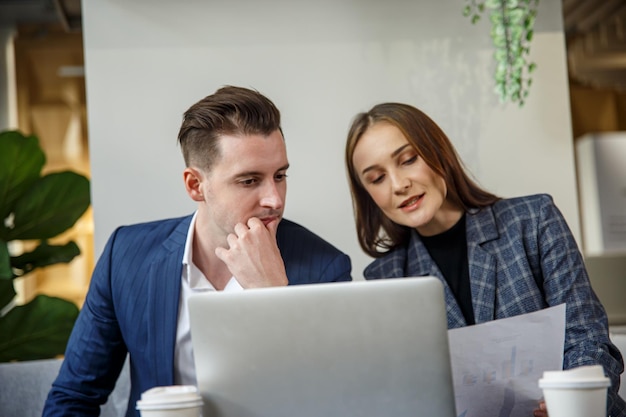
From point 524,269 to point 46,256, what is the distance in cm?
202

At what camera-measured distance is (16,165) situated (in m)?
3.21

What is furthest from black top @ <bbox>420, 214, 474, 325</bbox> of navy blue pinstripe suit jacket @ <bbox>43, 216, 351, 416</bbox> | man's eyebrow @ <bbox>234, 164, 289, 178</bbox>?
man's eyebrow @ <bbox>234, 164, 289, 178</bbox>

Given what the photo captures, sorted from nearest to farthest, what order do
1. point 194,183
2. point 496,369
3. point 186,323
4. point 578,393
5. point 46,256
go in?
point 578,393
point 496,369
point 186,323
point 194,183
point 46,256

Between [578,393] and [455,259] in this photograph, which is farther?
[455,259]

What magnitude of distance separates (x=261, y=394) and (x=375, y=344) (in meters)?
0.18

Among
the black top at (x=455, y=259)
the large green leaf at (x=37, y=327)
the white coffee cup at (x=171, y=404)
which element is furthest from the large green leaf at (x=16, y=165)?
the white coffee cup at (x=171, y=404)

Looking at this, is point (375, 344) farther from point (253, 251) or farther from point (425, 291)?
point (253, 251)

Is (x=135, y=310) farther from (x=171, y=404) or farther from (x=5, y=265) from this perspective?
(x=5, y=265)

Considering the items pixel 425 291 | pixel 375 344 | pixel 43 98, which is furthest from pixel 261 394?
pixel 43 98

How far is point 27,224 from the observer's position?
3.28 meters

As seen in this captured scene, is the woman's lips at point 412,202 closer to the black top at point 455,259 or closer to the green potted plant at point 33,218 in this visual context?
the black top at point 455,259

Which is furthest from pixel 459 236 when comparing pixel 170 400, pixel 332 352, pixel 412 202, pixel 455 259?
pixel 170 400

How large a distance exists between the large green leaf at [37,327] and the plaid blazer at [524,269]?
4.57 ft

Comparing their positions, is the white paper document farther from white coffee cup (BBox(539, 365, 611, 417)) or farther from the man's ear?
the man's ear
